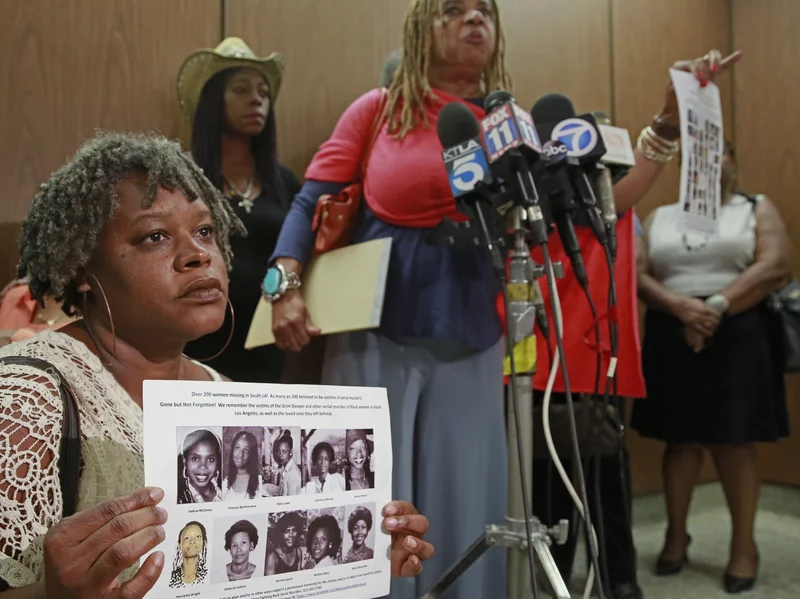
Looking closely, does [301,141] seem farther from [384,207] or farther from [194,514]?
[194,514]

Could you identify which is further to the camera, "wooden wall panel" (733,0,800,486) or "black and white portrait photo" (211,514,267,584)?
"wooden wall panel" (733,0,800,486)

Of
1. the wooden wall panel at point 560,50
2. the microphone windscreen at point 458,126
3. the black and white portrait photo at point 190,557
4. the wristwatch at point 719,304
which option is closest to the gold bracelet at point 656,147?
the microphone windscreen at point 458,126

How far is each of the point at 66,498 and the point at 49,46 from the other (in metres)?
1.56

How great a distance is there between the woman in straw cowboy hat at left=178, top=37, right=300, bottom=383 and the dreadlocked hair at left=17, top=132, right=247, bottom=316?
806 mm

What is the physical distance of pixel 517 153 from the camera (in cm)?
108

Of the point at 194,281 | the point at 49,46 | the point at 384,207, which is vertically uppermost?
the point at 49,46

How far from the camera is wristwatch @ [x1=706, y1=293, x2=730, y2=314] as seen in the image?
2.34 metres

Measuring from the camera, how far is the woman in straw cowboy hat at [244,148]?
5.90ft

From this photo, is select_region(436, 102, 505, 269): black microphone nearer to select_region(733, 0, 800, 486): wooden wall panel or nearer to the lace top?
the lace top

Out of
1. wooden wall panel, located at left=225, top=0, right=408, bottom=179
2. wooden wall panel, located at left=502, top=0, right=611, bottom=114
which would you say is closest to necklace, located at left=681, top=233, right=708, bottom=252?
wooden wall panel, located at left=502, top=0, right=611, bottom=114

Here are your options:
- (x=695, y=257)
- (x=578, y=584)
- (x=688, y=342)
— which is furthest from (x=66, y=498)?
(x=695, y=257)

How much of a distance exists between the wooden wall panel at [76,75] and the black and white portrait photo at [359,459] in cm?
143

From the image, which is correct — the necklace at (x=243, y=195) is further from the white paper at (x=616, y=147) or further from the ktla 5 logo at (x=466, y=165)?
the white paper at (x=616, y=147)

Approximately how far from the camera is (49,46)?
1895mm
